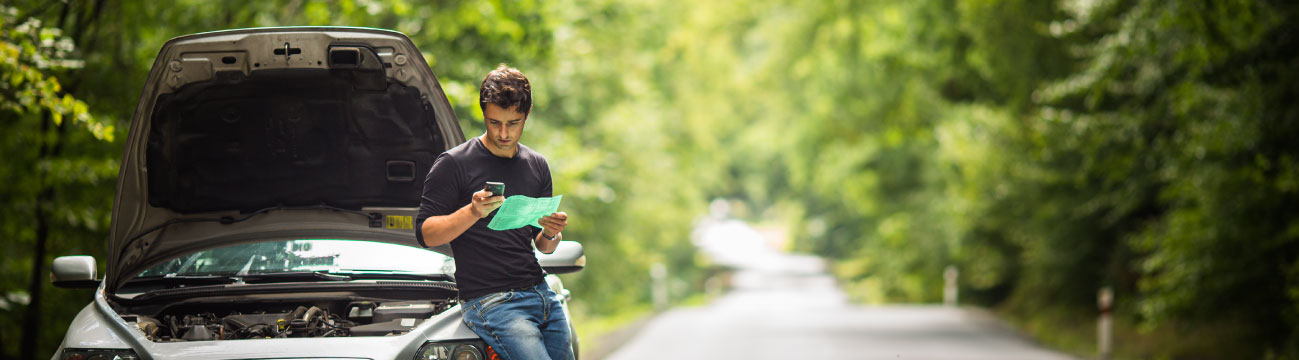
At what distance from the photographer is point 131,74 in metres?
10.9

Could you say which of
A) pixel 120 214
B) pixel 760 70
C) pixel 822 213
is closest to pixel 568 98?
pixel 760 70

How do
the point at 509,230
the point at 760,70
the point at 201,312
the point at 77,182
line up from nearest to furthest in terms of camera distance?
the point at 509,230 → the point at 201,312 → the point at 77,182 → the point at 760,70

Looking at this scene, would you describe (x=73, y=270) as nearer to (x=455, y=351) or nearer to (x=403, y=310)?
(x=403, y=310)

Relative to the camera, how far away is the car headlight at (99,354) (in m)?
4.70

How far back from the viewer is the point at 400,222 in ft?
19.2

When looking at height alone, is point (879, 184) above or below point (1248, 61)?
above

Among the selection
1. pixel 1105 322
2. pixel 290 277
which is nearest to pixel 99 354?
pixel 290 277

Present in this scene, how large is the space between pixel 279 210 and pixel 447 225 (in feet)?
6.57

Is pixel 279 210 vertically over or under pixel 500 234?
over

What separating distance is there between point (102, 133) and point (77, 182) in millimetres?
3432

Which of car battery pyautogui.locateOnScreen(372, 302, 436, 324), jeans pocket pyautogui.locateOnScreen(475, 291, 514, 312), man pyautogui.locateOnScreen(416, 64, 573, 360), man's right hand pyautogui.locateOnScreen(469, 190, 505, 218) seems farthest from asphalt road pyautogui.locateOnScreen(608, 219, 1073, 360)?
man's right hand pyautogui.locateOnScreen(469, 190, 505, 218)

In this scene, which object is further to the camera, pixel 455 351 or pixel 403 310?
pixel 403 310

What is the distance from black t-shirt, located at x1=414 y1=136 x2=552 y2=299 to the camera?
435 cm

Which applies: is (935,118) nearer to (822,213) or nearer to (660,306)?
(660,306)
